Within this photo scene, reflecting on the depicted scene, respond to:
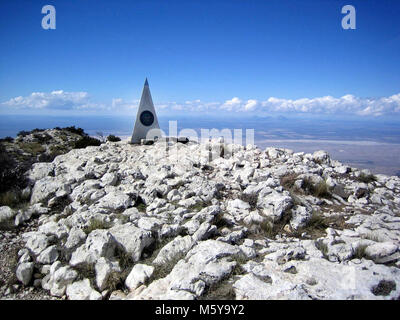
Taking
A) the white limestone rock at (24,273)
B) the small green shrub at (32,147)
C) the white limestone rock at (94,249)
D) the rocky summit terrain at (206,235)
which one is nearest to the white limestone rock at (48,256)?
the rocky summit terrain at (206,235)

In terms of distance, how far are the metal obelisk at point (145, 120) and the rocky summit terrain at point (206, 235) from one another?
7.58 meters

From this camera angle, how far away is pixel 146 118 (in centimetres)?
1831

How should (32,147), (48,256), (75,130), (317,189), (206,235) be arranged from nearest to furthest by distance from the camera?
(48,256)
(206,235)
(317,189)
(32,147)
(75,130)

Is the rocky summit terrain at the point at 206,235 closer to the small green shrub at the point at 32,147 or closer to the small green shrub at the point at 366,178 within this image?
the small green shrub at the point at 366,178

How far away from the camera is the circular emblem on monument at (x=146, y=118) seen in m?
18.2

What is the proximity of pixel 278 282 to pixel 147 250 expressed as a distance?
116 inches

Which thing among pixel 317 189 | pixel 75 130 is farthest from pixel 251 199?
pixel 75 130

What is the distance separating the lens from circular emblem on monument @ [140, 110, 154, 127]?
18.2 m

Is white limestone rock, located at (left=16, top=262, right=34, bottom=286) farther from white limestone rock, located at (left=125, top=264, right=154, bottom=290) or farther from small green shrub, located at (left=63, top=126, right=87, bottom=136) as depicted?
small green shrub, located at (left=63, top=126, right=87, bottom=136)

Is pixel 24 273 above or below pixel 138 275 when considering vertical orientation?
below

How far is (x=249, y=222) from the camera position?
6.27m

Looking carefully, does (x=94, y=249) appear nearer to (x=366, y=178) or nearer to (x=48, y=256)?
(x=48, y=256)

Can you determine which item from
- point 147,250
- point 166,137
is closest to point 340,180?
point 147,250

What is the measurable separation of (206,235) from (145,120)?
14.3 meters
